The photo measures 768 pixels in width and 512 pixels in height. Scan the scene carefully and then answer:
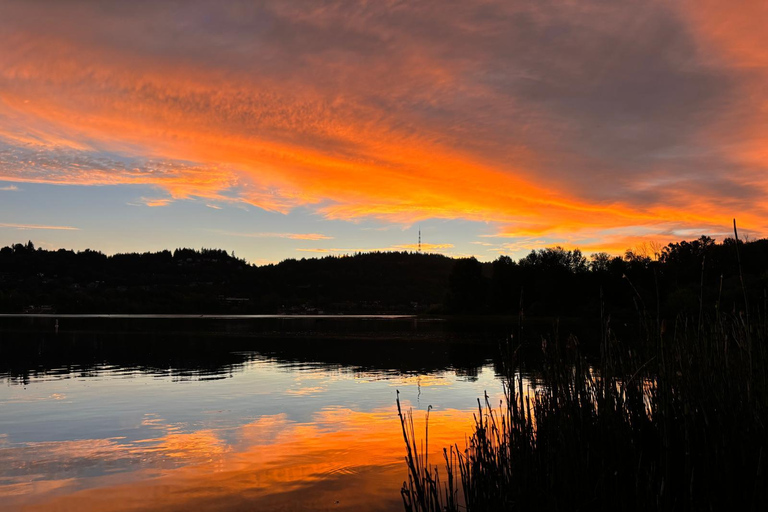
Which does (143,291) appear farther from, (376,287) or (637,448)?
(637,448)

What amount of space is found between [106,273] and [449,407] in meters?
193

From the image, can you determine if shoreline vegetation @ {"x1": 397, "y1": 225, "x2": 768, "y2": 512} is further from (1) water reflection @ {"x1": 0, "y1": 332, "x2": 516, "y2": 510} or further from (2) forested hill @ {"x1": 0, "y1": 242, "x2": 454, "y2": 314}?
(2) forested hill @ {"x1": 0, "y1": 242, "x2": 454, "y2": 314}

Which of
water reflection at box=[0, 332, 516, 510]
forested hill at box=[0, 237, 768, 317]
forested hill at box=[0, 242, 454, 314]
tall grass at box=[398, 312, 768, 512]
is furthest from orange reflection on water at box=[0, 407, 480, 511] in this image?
forested hill at box=[0, 242, 454, 314]

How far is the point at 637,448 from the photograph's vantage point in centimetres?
780

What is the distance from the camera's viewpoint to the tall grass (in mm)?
6488

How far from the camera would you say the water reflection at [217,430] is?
10969mm

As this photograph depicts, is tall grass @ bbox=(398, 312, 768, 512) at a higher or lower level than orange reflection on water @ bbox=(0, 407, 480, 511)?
higher

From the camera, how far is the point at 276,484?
37.8 ft

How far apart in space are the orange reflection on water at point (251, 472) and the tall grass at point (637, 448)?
3620 mm

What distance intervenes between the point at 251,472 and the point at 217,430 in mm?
4647

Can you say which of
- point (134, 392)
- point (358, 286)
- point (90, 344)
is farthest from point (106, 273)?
point (134, 392)

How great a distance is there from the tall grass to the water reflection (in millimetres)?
3622

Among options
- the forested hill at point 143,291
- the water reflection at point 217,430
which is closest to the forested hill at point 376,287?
A: the forested hill at point 143,291

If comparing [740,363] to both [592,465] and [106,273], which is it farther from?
[106,273]
